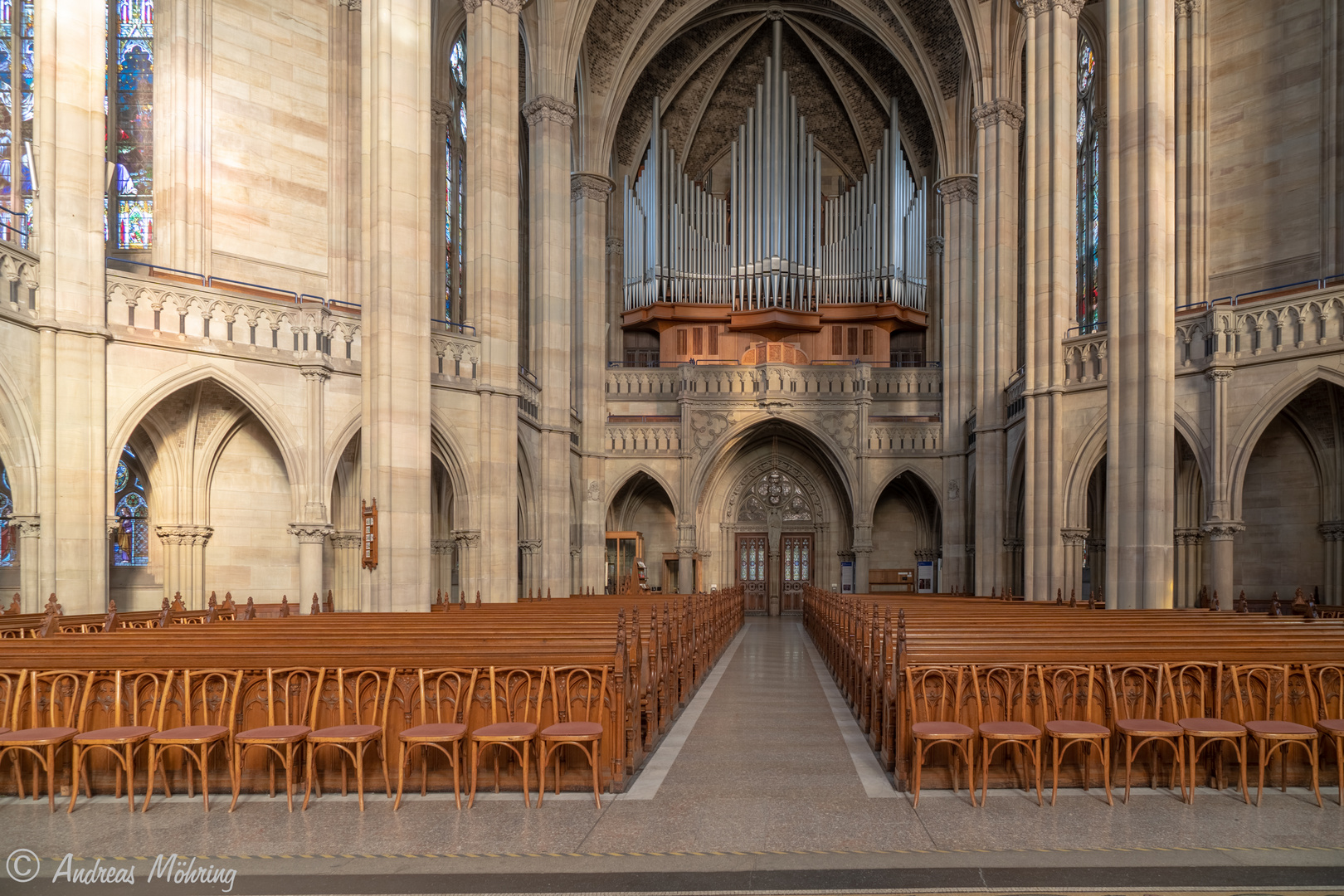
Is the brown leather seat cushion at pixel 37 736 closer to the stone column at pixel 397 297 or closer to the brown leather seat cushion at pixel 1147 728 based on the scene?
the brown leather seat cushion at pixel 1147 728

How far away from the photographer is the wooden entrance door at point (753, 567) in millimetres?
30312

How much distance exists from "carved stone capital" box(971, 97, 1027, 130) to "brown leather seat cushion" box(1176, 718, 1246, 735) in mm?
19792

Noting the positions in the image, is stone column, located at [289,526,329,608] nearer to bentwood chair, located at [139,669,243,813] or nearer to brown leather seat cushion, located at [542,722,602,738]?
bentwood chair, located at [139,669,243,813]

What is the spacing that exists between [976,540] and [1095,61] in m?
11.9

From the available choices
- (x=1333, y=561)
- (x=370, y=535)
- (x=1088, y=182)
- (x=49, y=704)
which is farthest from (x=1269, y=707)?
(x=1088, y=182)

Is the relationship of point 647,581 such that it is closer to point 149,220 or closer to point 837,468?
point 837,468

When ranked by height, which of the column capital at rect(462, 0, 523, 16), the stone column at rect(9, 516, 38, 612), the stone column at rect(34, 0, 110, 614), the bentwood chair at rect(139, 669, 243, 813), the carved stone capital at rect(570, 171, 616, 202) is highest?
the column capital at rect(462, 0, 523, 16)

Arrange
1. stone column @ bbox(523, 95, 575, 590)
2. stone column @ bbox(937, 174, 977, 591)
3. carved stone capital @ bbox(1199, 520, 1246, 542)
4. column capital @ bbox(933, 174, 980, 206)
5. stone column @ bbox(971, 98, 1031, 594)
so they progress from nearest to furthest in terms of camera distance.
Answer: carved stone capital @ bbox(1199, 520, 1246, 542)
stone column @ bbox(971, 98, 1031, 594)
stone column @ bbox(523, 95, 575, 590)
stone column @ bbox(937, 174, 977, 591)
column capital @ bbox(933, 174, 980, 206)

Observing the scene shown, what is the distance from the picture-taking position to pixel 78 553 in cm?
1312

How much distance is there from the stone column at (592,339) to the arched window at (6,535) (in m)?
13.7

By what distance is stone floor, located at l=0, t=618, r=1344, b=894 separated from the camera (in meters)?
4.74

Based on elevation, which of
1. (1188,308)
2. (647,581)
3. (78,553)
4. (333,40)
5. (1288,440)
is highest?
(333,40)

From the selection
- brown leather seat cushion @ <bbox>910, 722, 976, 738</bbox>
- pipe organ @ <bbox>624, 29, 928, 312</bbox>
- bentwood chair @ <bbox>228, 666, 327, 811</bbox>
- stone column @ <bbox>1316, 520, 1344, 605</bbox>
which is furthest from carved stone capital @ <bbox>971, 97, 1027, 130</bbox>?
bentwood chair @ <bbox>228, 666, 327, 811</bbox>

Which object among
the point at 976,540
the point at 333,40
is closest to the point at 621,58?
the point at 333,40
